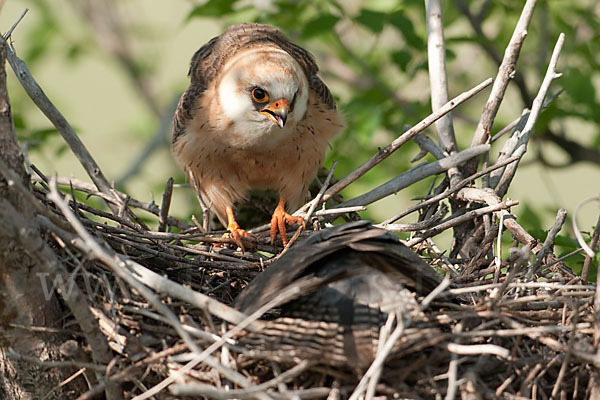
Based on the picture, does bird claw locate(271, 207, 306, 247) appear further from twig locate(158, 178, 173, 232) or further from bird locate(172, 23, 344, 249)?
twig locate(158, 178, 173, 232)

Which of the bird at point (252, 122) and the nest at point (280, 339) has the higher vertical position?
the bird at point (252, 122)

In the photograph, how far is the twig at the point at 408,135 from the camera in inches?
151

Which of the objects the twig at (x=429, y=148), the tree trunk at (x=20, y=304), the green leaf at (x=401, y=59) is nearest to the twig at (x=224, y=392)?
the tree trunk at (x=20, y=304)

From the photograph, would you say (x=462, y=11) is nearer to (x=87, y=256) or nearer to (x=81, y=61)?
(x=87, y=256)

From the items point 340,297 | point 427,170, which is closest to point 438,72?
point 427,170

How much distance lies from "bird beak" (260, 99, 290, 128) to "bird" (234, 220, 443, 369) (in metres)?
1.51

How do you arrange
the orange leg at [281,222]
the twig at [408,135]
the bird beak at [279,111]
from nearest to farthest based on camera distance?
the twig at [408,135] < the orange leg at [281,222] < the bird beak at [279,111]

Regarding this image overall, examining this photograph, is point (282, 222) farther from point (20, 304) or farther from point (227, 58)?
point (20, 304)

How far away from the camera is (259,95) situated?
4609 mm

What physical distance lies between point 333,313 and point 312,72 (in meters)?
Result: 2.66

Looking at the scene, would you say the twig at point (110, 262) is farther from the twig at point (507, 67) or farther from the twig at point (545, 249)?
the twig at point (507, 67)

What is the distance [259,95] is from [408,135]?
112cm

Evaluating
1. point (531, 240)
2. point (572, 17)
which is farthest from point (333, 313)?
point (572, 17)

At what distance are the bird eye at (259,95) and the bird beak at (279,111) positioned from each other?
58mm
